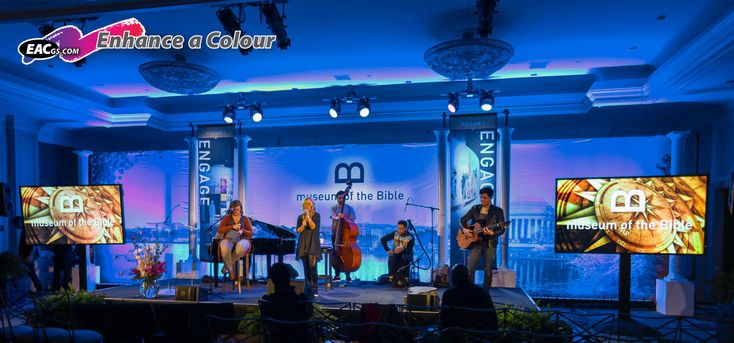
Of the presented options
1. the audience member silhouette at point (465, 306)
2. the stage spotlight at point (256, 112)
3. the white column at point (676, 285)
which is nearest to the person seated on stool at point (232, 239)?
the stage spotlight at point (256, 112)

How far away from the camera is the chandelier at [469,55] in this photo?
211 inches

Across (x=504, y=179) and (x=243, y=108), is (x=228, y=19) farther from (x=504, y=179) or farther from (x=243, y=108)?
(x=504, y=179)

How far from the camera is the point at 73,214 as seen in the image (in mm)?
7332

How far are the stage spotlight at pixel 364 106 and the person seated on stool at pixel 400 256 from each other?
77.4 inches

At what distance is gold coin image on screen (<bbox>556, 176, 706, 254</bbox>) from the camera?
5613 millimetres

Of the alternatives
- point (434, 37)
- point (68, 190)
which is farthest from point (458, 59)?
point (68, 190)

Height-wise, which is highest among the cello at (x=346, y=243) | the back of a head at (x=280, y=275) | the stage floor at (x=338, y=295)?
the back of a head at (x=280, y=275)

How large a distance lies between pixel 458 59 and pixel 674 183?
305cm

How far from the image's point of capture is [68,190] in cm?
732

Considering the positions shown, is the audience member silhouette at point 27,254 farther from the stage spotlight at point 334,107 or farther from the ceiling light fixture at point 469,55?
the ceiling light fixture at point 469,55

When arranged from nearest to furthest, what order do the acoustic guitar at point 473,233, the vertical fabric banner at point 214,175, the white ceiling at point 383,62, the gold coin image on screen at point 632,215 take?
the white ceiling at point 383,62
the gold coin image on screen at point 632,215
the acoustic guitar at point 473,233
the vertical fabric banner at point 214,175

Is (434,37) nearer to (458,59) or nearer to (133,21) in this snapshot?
(458,59)

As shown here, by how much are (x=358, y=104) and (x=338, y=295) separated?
10.7 feet

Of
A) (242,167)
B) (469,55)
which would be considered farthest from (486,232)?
(242,167)
